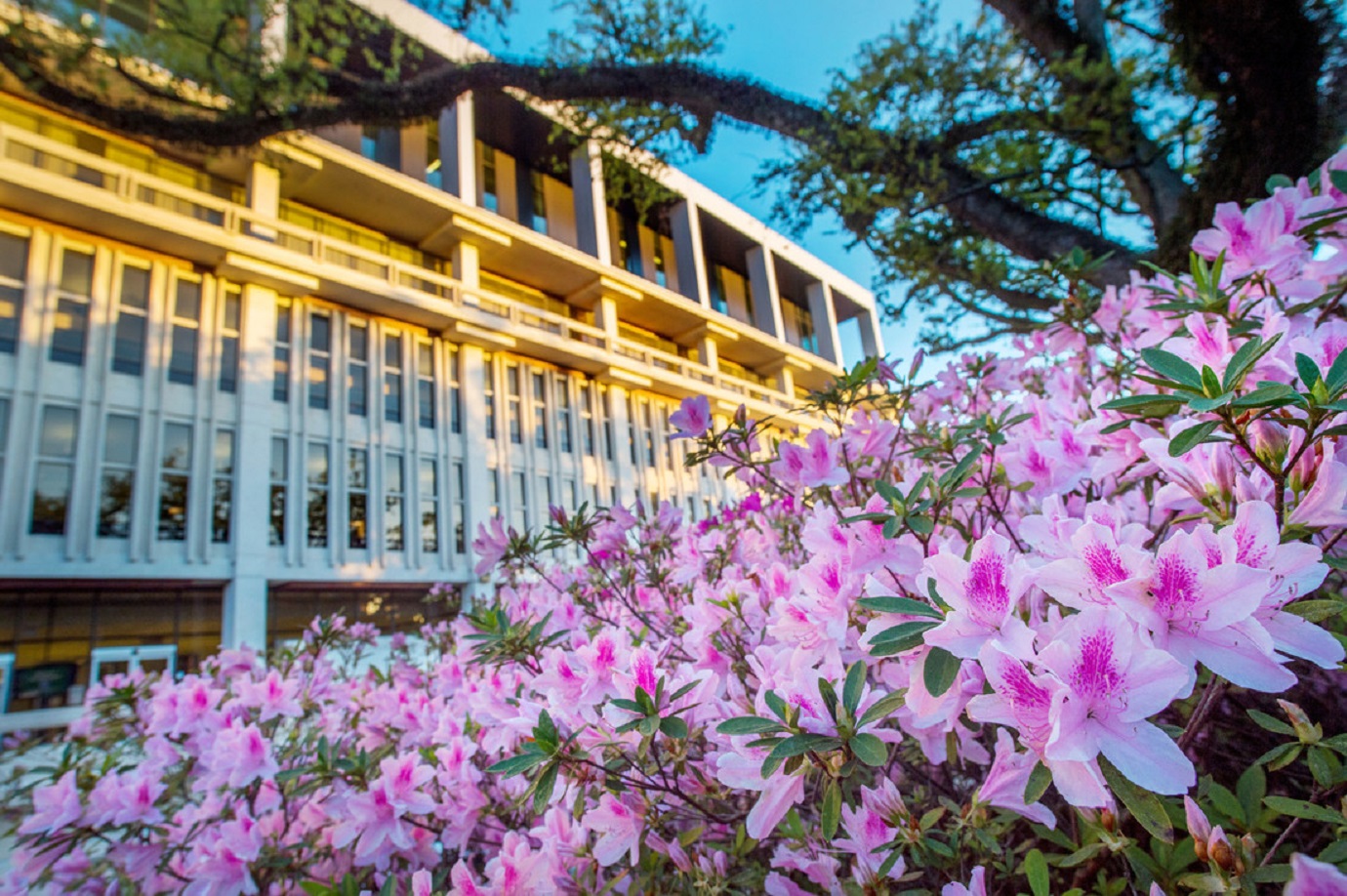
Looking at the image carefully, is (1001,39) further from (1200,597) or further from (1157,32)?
(1200,597)

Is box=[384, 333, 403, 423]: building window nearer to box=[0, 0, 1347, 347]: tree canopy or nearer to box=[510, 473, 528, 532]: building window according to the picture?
box=[510, 473, 528, 532]: building window

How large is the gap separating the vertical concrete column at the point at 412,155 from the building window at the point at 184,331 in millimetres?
5695

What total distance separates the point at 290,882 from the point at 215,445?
40.7 ft

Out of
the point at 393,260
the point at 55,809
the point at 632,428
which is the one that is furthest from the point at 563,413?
the point at 55,809

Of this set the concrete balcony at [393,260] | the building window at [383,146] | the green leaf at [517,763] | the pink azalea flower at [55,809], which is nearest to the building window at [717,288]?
the concrete balcony at [393,260]

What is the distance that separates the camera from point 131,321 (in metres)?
11.2

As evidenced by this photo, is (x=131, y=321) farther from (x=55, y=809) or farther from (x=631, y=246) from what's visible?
(x=631, y=246)

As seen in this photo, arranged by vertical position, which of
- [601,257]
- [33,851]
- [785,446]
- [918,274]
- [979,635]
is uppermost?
[601,257]

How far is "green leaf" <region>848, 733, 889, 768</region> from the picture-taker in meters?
0.55

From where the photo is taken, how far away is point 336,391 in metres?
13.1

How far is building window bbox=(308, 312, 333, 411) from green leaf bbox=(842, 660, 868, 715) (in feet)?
47.0

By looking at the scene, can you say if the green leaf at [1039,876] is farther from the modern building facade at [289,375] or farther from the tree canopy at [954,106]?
the modern building facade at [289,375]

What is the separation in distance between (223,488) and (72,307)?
3812mm

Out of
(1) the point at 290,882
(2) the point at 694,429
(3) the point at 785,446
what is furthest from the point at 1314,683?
(1) the point at 290,882
